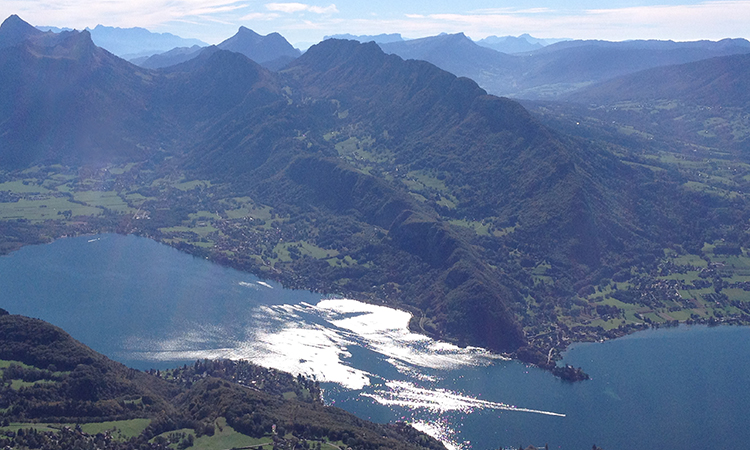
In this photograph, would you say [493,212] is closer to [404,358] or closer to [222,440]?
[404,358]

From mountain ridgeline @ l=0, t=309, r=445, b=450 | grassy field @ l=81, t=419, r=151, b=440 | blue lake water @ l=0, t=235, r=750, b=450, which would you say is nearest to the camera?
grassy field @ l=81, t=419, r=151, b=440

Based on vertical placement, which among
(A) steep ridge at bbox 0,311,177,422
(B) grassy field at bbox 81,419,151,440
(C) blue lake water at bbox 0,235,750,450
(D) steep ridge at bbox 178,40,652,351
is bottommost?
(C) blue lake water at bbox 0,235,750,450

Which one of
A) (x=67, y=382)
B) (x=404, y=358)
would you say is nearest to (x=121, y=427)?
(x=67, y=382)

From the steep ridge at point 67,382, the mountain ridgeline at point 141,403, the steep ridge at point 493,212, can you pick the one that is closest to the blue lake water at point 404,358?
the steep ridge at point 493,212

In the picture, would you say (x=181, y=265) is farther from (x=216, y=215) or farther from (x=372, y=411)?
(x=372, y=411)

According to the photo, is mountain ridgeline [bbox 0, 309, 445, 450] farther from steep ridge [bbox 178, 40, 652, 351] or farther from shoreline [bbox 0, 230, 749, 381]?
steep ridge [bbox 178, 40, 652, 351]

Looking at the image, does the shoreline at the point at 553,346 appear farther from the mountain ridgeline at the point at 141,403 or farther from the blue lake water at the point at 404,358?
the mountain ridgeline at the point at 141,403

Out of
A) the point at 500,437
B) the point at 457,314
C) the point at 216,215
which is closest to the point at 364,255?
the point at 457,314

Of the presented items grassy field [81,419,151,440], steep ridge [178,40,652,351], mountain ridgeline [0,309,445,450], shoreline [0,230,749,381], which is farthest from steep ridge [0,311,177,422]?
steep ridge [178,40,652,351]
